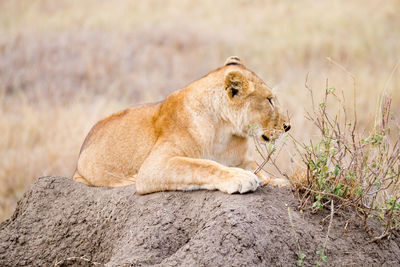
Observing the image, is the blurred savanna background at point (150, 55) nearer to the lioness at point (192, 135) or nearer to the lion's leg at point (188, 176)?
the lioness at point (192, 135)

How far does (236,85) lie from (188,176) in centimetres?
99

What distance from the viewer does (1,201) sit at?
8.94 metres

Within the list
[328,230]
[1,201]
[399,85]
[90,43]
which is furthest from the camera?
[90,43]

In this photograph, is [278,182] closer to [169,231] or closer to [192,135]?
[192,135]

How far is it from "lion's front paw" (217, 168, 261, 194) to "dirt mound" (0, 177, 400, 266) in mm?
55

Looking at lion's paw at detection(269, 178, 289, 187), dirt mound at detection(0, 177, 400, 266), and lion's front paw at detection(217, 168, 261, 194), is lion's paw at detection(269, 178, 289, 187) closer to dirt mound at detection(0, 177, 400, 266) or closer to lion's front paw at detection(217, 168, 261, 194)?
dirt mound at detection(0, 177, 400, 266)

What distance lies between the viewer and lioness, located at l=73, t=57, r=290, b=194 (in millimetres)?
4566

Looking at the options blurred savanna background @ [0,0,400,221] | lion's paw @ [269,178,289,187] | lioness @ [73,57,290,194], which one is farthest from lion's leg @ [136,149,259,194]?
blurred savanna background @ [0,0,400,221]

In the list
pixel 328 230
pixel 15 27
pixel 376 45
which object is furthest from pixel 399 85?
pixel 15 27

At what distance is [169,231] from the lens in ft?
13.1

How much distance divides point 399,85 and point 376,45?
4212 millimetres

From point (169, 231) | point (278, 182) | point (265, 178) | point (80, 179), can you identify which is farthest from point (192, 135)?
point (80, 179)

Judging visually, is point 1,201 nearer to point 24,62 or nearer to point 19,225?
point 19,225

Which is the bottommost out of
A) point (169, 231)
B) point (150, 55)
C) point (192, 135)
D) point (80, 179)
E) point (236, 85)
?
point (150, 55)
